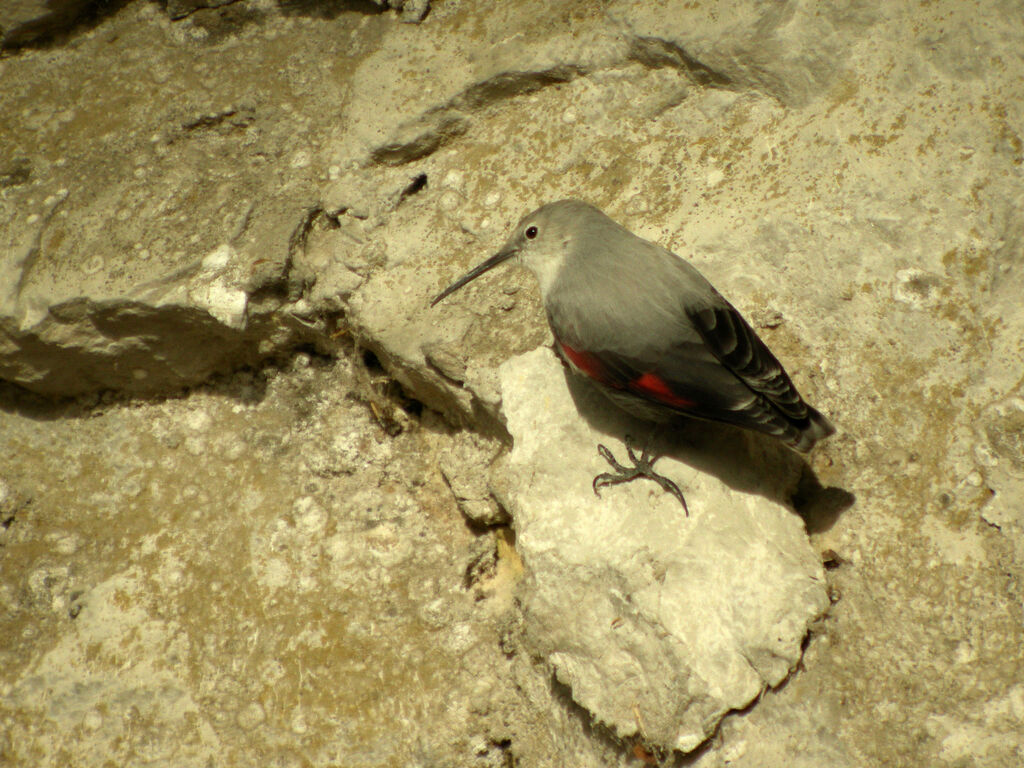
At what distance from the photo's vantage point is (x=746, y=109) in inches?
122

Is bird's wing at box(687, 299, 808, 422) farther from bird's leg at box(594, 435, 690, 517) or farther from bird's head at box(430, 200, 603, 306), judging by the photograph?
bird's head at box(430, 200, 603, 306)

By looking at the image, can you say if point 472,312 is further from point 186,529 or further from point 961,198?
Answer: point 961,198

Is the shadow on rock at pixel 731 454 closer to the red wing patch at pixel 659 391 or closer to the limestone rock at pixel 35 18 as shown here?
the red wing patch at pixel 659 391

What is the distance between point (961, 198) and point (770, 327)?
2.41 ft

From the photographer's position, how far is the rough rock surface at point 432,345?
2416 millimetres

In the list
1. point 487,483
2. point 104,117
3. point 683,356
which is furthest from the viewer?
point 104,117

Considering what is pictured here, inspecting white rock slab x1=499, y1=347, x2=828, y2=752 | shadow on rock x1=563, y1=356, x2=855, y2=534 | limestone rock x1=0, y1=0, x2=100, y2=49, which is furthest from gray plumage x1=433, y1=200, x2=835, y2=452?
limestone rock x1=0, y1=0, x2=100, y2=49

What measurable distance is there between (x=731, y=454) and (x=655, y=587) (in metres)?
0.53

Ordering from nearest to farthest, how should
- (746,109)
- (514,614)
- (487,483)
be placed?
(514,614)
(487,483)
(746,109)

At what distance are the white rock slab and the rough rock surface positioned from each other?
0.13ft

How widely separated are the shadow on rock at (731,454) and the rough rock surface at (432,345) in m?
0.01

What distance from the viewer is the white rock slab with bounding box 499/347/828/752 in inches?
85.5

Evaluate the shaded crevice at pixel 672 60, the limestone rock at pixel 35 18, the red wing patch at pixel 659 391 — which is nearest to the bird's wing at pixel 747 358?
the red wing patch at pixel 659 391

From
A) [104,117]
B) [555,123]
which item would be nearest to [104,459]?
[104,117]
